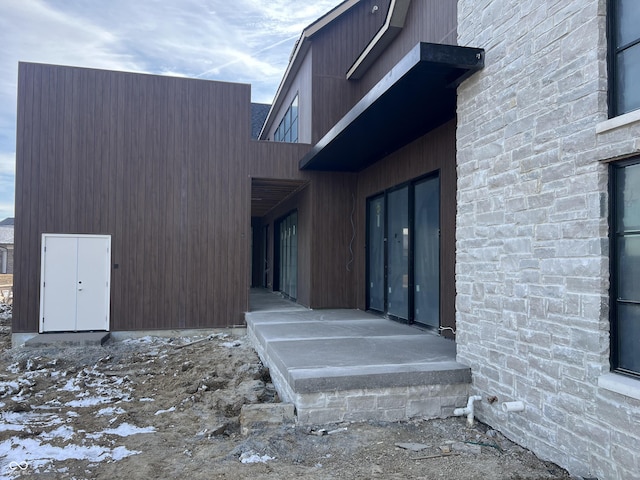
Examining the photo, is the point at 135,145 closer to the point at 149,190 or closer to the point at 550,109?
the point at 149,190

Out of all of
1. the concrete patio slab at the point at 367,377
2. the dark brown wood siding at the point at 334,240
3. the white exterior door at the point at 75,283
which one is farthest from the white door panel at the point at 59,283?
the concrete patio slab at the point at 367,377

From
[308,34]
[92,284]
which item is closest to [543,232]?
[308,34]

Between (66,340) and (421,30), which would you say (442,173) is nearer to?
(421,30)

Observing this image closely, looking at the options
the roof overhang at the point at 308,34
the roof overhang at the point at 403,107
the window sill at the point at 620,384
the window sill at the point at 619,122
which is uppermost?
the roof overhang at the point at 308,34

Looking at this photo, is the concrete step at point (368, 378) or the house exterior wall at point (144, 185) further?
the house exterior wall at point (144, 185)

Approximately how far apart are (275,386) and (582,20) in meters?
4.66

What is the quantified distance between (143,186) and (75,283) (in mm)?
2273

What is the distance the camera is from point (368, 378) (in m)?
4.32

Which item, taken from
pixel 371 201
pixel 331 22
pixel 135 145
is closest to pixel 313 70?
pixel 331 22

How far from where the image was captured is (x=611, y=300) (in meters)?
3.12

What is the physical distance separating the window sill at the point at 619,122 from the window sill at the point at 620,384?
163 cm

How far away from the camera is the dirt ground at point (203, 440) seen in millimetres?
3451

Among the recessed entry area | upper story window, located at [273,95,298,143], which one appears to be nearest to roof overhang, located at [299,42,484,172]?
the recessed entry area

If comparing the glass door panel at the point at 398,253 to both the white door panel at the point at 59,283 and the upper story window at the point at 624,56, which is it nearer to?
the upper story window at the point at 624,56
